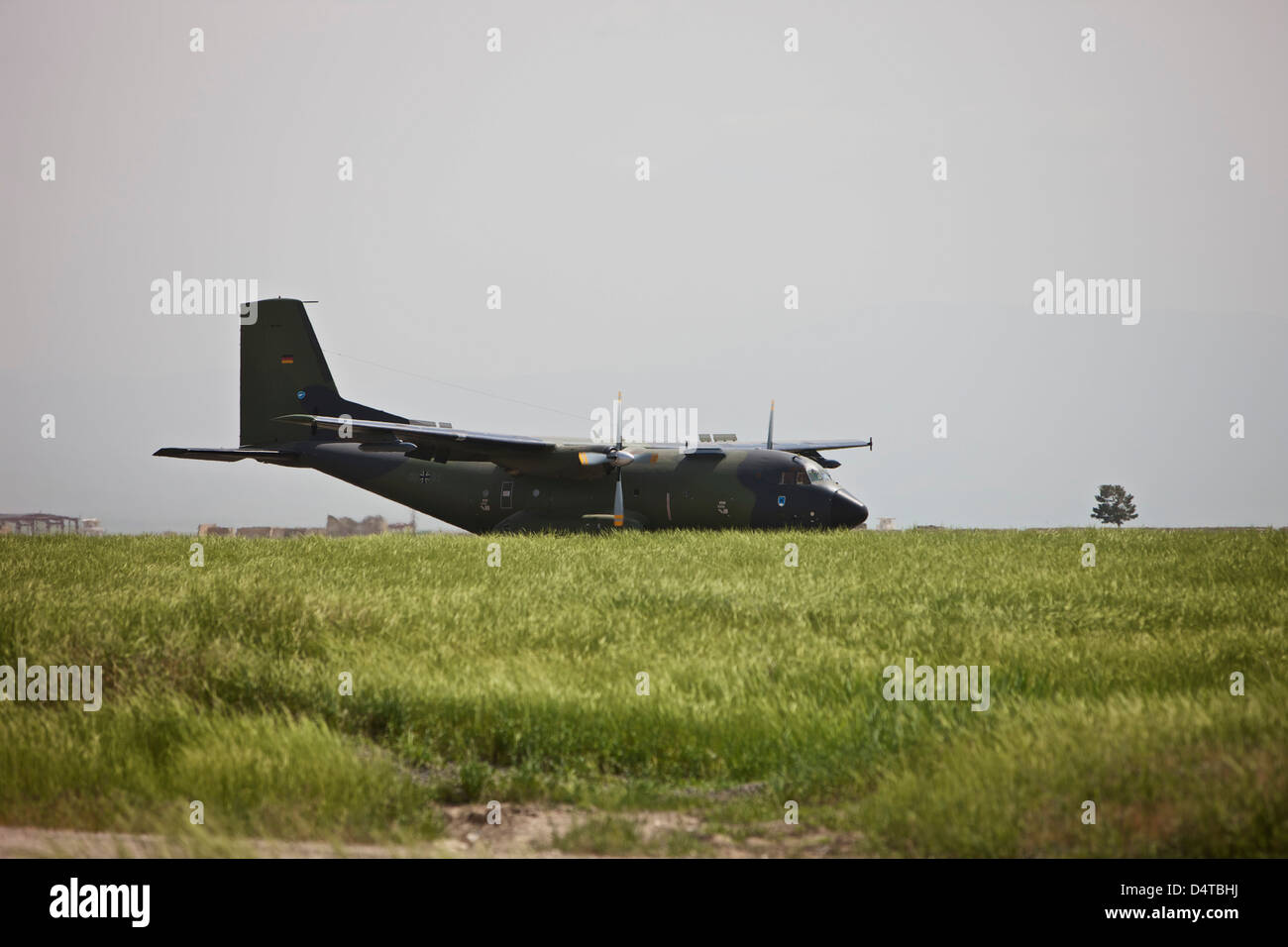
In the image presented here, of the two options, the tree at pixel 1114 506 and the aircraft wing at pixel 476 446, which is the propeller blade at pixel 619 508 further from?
the tree at pixel 1114 506

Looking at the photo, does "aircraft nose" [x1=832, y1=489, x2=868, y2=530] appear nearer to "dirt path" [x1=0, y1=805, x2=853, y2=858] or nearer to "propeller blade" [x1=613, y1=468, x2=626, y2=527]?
"propeller blade" [x1=613, y1=468, x2=626, y2=527]

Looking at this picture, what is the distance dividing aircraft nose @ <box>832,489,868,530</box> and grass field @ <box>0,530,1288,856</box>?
13739 mm

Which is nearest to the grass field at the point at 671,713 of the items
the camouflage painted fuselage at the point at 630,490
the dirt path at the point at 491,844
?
the dirt path at the point at 491,844

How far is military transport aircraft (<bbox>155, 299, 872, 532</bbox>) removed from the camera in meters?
30.6

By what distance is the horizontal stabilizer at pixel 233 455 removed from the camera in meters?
34.5

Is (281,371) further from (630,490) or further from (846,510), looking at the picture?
(846,510)

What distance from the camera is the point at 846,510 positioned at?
30250 millimetres

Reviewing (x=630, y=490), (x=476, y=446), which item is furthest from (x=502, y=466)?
(x=630, y=490)

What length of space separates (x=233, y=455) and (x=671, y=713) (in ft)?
97.9

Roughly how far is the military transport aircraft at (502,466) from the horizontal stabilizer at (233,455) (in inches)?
1.5

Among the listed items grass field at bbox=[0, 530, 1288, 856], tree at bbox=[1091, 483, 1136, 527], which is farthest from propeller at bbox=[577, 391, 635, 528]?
tree at bbox=[1091, 483, 1136, 527]
